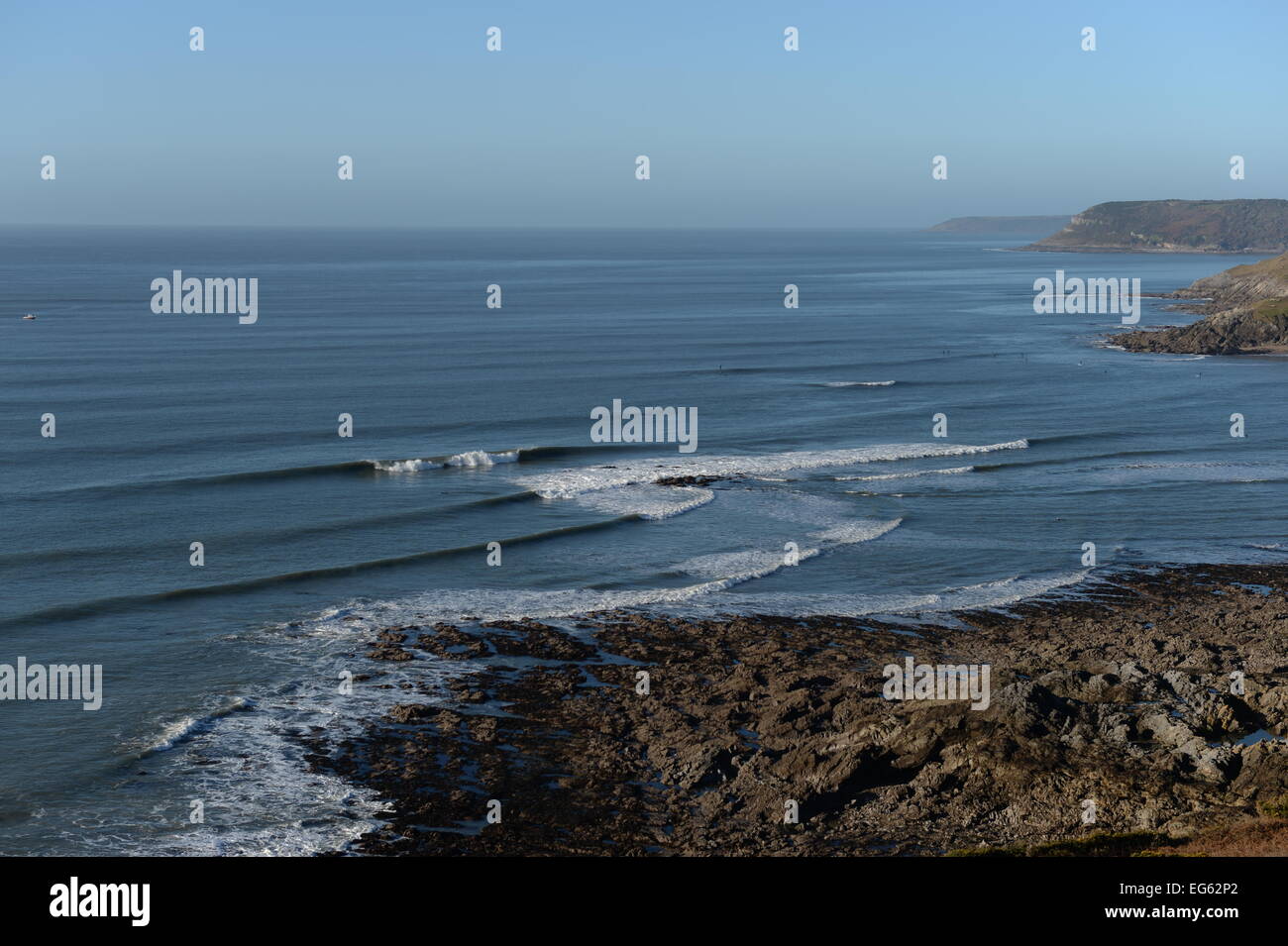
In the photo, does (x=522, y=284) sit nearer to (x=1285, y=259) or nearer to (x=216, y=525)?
(x=1285, y=259)

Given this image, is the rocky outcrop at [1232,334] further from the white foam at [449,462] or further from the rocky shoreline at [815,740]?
the rocky shoreline at [815,740]

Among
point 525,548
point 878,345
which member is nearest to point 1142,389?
point 878,345

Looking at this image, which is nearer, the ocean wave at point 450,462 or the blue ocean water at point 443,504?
the blue ocean water at point 443,504

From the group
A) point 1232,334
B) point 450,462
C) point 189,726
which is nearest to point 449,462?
point 450,462

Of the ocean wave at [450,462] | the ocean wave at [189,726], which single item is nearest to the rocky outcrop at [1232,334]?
the ocean wave at [450,462]

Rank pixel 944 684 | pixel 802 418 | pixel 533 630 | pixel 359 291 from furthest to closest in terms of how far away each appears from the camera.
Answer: pixel 359 291 → pixel 802 418 → pixel 533 630 → pixel 944 684
